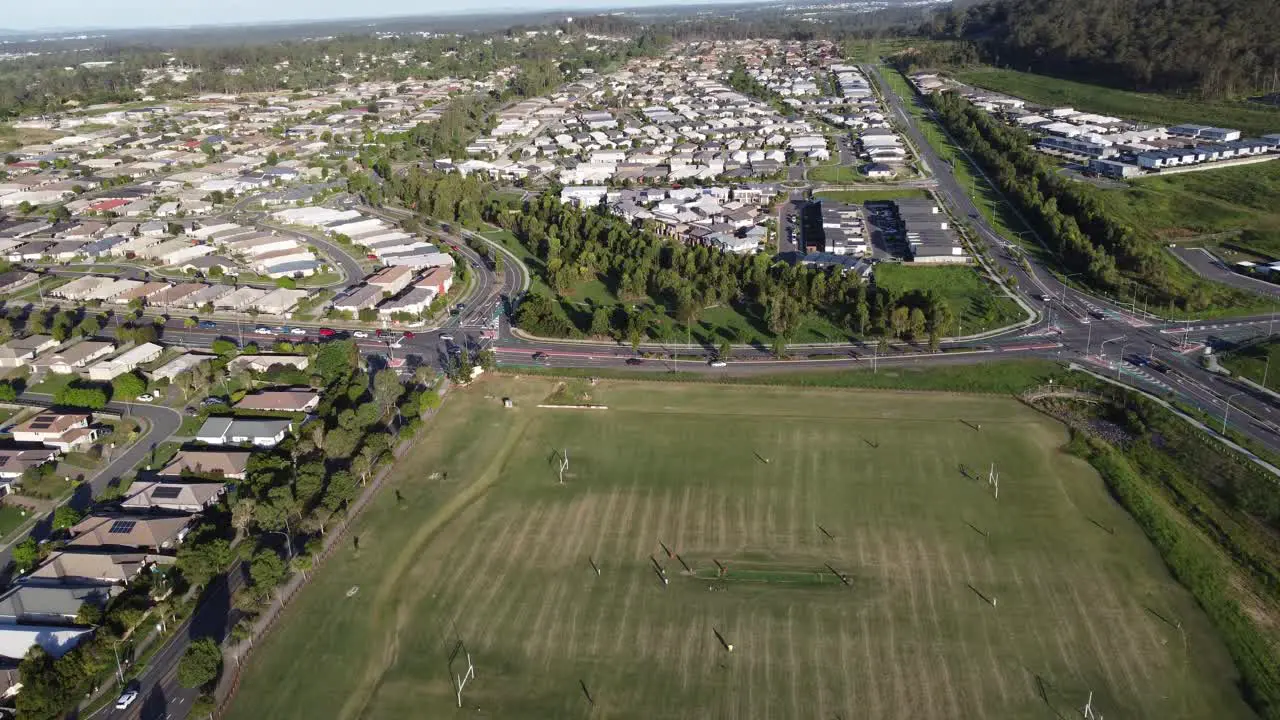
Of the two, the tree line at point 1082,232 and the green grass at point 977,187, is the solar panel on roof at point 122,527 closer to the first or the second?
the tree line at point 1082,232

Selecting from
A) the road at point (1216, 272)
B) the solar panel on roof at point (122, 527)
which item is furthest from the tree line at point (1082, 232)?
the solar panel on roof at point (122, 527)

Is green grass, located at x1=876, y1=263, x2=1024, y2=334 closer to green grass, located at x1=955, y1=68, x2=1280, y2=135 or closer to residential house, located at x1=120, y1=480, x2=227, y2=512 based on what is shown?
residential house, located at x1=120, y1=480, x2=227, y2=512

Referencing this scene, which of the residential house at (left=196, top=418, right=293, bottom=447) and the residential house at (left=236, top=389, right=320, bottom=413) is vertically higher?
the residential house at (left=236, top=389, right=320, bottom=413)

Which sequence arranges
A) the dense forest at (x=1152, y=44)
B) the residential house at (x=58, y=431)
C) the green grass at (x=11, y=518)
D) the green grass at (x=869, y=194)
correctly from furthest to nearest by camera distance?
1. the dense forest at (x=1152, y=44)
2. the green grass at (x=869, y=194)
3. the residential house at (x=58, y=431)
4. the green grass at (x=11, y=518)

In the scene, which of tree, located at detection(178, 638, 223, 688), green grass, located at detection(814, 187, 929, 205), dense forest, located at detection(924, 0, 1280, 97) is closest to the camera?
tree, located at detection(178, 638, 223, 688)

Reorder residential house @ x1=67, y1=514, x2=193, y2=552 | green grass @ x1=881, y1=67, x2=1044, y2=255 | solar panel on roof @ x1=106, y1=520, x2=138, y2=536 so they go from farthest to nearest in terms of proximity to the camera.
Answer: green grass @ x1=881, y1=67, x2=1044, y2=255 → solar panel on roof @ x1=106, y1=520, x2=138, y2=536 → residential house @ x1=67, y1=514, x2=193, y2=552

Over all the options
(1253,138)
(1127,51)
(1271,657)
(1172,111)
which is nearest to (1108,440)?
(1271,657)

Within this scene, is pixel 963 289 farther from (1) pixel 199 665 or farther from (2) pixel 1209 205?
(1) pixel 199 665

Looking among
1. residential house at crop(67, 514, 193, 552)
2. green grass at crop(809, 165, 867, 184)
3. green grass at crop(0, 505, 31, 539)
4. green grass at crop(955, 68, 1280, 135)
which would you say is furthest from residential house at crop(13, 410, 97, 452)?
green grass at crop(955, 68, 1280, 135)
